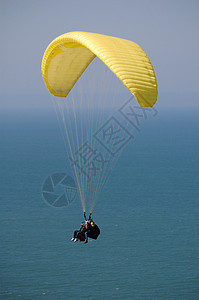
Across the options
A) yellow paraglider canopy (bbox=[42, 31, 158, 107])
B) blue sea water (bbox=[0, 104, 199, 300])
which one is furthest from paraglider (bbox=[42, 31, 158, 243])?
blue sea water (bbox=[0, 104, 199, 300])

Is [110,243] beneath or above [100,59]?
above

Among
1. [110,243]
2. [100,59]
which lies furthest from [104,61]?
[110,243]

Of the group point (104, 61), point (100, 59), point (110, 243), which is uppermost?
point (110, 243)

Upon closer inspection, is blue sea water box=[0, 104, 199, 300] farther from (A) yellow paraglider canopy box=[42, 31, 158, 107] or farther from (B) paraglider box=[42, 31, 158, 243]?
(A) yellow paraglider canopy box=[42, 31, 158, 107]

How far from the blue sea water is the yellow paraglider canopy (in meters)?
39.2

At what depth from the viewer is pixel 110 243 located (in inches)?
2495

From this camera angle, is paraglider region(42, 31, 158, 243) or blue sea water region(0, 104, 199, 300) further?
blue sea water region(0, 104, 199, 300)

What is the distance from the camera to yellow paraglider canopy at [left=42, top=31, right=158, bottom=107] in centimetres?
1591

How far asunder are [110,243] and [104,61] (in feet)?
162

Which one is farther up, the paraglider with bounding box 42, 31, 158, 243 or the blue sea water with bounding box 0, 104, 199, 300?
the blue sea water with bounding box 0, 104, 199, 300

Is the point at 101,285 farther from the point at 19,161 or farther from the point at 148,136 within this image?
the point at 148,136

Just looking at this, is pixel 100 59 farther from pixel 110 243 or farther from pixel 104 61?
pixel 110 243

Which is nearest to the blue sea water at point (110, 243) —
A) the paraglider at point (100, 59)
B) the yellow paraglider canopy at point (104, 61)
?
the paraglider at point (100, 59)

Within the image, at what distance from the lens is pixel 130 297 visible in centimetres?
5556
